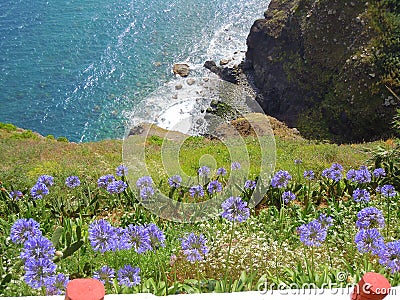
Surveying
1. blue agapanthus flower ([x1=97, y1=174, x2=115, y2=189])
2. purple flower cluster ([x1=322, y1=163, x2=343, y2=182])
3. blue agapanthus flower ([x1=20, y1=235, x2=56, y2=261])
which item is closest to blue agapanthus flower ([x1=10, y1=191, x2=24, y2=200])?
blue agapanthus flower ([x1=97, y1=174, x2=115, y2=189])

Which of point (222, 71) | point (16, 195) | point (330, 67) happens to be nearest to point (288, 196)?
point (16, 195)

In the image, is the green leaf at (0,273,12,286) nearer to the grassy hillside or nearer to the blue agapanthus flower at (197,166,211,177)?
the blue agapanthus flower at (197,166,211,177)

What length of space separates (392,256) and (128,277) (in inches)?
108

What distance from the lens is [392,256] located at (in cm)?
487

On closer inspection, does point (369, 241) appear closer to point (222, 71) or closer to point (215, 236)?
point (215, 236)

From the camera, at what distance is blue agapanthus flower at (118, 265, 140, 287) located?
16.7 feet

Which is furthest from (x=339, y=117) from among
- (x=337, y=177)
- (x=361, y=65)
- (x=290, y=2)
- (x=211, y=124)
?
(x=337, y=177)

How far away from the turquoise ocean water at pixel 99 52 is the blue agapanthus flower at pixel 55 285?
31248mm

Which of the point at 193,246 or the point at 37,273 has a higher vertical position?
the point at 193,246

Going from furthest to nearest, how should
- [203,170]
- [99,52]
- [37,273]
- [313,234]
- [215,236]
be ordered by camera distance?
1. [99,52]
2. [203,170]
3. [215,236]
4. [313,234]
5. [37,273]

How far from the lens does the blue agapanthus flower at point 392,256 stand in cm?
482

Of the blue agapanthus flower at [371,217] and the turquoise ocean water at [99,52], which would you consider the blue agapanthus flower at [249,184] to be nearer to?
the blue agapanthus flower at [371,217]

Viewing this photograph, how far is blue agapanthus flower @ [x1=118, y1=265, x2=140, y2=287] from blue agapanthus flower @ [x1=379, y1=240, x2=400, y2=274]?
2.53 meters

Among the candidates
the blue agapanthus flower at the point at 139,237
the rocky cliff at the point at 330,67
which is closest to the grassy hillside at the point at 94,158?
the blue agapanthus flower at the point at 139,237
